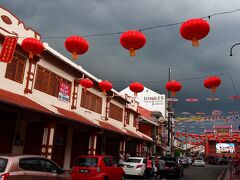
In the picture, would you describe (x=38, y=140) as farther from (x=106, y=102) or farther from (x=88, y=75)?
(x=106, y=102)

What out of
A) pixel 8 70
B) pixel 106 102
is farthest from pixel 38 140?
pixel 106 102

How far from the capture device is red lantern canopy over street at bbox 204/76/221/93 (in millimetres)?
11891

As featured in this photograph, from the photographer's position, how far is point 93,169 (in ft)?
40.0

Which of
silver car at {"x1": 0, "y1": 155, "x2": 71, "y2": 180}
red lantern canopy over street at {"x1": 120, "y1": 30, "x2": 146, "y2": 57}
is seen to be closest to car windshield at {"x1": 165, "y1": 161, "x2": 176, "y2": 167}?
silver car at {"x1": 0, "y1": 155, "x2": 71, "y2": 180}

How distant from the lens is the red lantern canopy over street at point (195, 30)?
8266 mm

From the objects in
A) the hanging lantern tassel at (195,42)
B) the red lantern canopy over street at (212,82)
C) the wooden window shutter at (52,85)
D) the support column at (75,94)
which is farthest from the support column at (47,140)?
the hanging lantern tassel at (195,42)

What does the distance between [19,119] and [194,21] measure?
1172 centimetres

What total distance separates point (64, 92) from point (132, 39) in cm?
1213

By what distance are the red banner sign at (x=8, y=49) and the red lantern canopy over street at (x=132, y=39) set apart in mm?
6682

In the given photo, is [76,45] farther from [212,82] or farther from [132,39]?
[212,82]

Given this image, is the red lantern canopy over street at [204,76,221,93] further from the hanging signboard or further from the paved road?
the hanging signboard

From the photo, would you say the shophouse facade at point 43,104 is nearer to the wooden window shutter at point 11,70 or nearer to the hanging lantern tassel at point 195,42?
the wooden window shutter at point 11,70

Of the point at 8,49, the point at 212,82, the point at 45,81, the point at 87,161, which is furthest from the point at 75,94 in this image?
the point at 212,82

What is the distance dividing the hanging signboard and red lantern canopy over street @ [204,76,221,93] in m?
10.9
